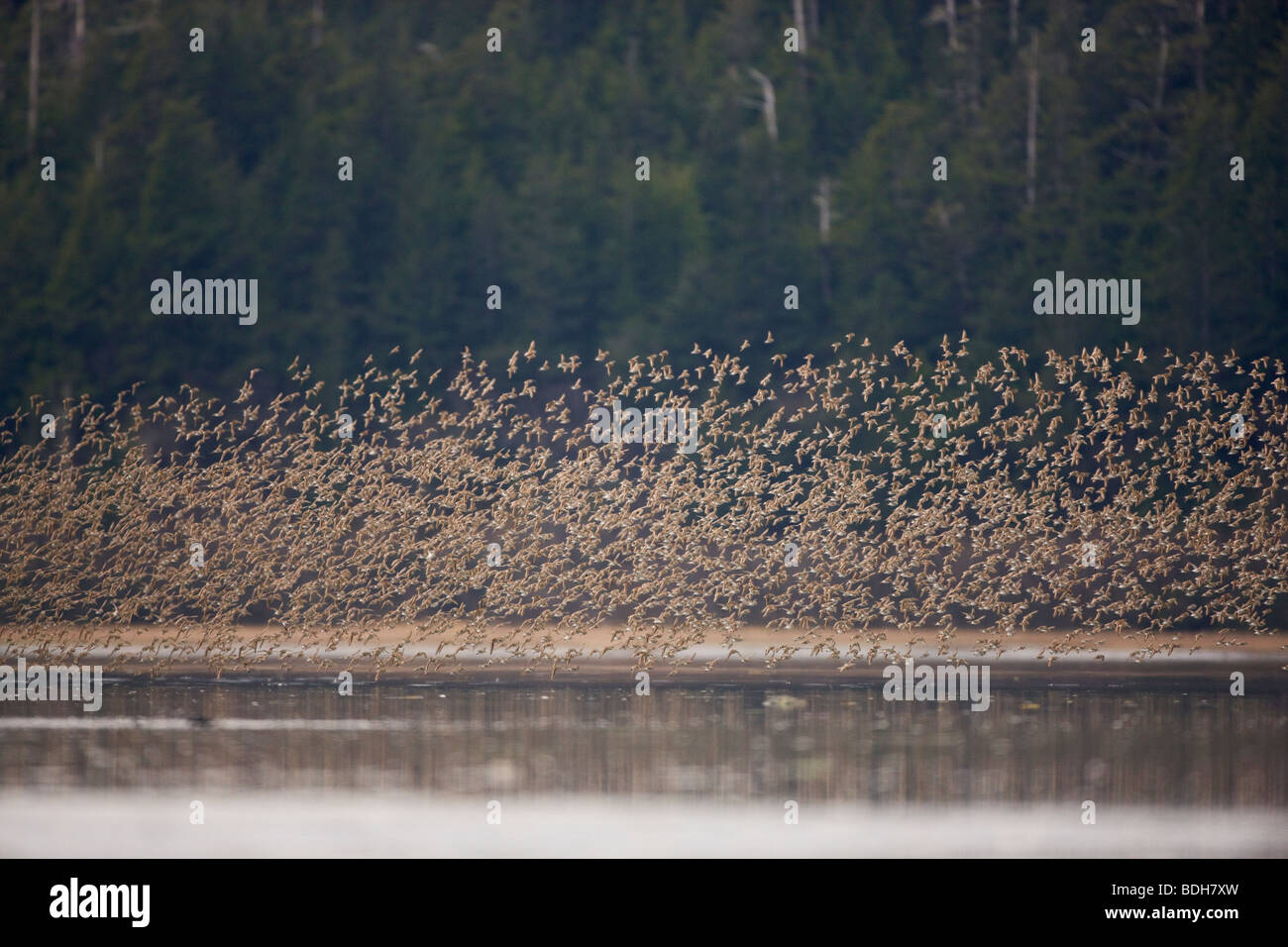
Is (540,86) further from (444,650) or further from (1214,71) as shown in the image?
(444,650)

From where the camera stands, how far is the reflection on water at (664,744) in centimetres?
1530

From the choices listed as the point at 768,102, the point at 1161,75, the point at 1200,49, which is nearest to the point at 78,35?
the point at 768,102

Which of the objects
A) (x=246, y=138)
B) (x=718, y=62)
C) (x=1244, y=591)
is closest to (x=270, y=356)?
(x=246, y=138)

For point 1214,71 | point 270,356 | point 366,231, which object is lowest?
point 270,356

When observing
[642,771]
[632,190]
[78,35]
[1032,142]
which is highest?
[78,35]

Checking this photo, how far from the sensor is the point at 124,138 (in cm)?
5269

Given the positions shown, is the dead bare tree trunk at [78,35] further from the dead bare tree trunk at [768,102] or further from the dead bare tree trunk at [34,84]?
the dead bare tree trunk at [768,102]

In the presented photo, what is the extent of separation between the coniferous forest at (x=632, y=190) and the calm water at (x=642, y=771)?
27.9 m

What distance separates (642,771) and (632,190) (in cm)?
3931

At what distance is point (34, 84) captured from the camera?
5694 cm

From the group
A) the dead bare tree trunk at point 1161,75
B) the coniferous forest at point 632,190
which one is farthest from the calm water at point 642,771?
the dead bare tree trunk at point 1161,75

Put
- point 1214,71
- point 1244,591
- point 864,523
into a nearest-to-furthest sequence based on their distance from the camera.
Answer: point 1244,591 → point 864,523 → point 1214,71

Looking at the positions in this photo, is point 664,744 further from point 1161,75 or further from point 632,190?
point 1161,75

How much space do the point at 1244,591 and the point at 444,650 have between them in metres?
10.3
